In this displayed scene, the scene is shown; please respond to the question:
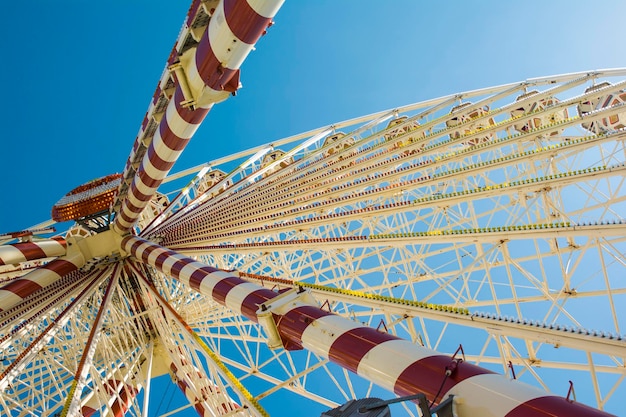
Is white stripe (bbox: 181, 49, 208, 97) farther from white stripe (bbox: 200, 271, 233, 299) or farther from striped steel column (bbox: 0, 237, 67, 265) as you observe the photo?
striped steel column (bbox: 0, 237, 67, 265)

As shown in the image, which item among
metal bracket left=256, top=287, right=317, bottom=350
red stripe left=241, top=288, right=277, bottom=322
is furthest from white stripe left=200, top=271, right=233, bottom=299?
metal bracket left=256, top=287, right=317, bottom=350

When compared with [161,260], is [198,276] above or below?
below

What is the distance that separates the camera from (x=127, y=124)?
39.9 meters

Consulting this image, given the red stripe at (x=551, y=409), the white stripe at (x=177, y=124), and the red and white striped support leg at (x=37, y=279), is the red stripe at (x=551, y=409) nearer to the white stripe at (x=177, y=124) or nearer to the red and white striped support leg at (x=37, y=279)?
the white stripe at (x=177, y=124)

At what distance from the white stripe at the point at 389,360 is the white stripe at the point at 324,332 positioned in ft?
1.69

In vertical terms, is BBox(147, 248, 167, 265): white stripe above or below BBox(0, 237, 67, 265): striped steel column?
below

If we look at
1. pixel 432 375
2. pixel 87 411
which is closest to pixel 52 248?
pixel 87 411

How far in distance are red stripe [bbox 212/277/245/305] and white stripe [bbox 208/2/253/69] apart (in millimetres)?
3446

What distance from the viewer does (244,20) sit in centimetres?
529

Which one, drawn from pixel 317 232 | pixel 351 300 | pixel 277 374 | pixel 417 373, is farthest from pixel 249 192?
pixel 277 374

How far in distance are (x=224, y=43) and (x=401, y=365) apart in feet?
13.3

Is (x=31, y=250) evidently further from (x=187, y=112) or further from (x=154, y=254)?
(x=187, y=112)

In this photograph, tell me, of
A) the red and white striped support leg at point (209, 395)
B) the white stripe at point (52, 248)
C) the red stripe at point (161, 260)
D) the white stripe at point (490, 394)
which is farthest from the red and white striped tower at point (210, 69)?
the white stripe at point (52, 248)

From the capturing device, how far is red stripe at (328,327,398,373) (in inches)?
192
